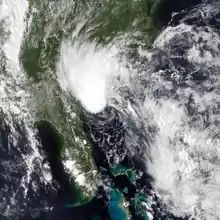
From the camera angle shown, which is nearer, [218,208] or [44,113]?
[218,208]

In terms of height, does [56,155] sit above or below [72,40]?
below

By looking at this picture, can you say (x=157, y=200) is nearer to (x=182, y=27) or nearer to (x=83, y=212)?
(x=83, y=212)

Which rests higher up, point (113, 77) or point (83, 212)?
point (113, 77)

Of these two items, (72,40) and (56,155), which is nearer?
(72,40)

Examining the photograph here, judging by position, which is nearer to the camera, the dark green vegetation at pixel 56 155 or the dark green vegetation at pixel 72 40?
the dark green vegetation at pixel 72 40

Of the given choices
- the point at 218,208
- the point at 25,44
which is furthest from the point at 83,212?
the point at 25,44

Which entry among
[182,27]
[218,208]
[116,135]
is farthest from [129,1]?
[218,208]

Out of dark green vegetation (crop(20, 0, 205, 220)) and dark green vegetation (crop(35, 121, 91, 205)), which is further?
dark green vegetation (crop(35, 121, 91, 205))

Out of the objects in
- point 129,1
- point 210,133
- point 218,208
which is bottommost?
point 218,208

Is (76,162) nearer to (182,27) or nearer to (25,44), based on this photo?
(25,44)

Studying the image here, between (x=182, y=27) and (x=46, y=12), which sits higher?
(x=46, y=12)
